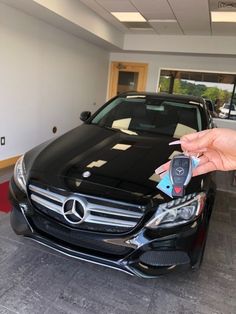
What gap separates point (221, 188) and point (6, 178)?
9.39 ft

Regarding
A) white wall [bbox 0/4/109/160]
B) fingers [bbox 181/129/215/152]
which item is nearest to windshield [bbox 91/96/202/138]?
fingers [bbox 181/129/215/152]

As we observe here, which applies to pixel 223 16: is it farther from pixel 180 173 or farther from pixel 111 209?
pixel 180 173

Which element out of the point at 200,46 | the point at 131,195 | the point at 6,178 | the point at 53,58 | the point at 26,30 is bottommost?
the point at 6,178

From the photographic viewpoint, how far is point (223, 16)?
15.5ft

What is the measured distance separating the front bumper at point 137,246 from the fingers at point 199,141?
2.24ft

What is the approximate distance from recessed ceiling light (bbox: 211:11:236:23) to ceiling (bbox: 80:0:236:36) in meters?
0.08

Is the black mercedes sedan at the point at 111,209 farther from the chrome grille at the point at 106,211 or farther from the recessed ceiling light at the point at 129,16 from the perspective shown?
the recessed ceiling light at the point at 129,16

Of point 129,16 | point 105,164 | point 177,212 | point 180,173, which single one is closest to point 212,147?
point 180,173

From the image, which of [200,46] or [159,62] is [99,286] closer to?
[200,46]

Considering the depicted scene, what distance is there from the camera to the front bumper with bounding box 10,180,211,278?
1539mm

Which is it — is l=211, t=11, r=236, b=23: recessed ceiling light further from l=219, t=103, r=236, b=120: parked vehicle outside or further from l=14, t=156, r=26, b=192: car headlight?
l=14, t=156, r=26, b=192: car headlight

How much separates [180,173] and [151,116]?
6.23 ft

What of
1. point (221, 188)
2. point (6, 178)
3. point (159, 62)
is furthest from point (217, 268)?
point (159, 62)

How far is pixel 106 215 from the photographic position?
1.60 metres
